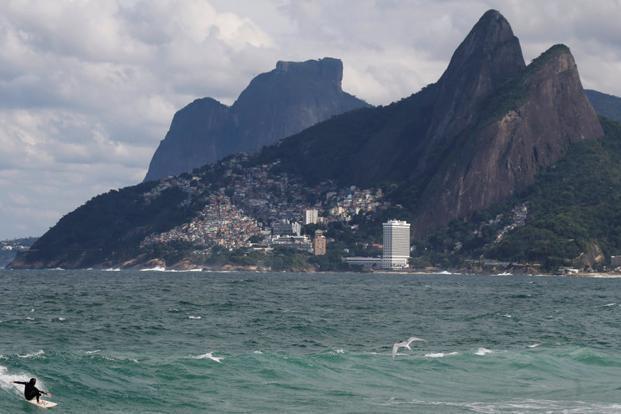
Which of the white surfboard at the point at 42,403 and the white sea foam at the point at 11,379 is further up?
the white sea foam at the point at 11,379

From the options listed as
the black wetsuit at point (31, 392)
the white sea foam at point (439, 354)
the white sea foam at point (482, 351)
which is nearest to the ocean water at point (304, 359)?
the white sea foam at point (439, 354)

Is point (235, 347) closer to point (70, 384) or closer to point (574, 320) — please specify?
point (70, 384)

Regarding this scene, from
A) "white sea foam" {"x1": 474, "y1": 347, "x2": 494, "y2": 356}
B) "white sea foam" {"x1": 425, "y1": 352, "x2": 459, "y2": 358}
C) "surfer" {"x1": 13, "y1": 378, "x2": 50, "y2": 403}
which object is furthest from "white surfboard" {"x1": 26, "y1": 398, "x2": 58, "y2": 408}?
"white sea foam" {"x1": 474, "y1": 347, "x2": 494, "y2": 356}

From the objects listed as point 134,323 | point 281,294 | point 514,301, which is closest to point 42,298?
point 281,294

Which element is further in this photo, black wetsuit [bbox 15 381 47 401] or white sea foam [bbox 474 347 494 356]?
white sea foam [bbox 474 347 494 356]

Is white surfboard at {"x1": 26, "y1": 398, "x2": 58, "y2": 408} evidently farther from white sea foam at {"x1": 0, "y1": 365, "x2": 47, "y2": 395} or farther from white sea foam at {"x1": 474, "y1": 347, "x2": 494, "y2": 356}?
white sea foam at {"x1": 474, "y1": 347, "x2": 494, "y2": 356}

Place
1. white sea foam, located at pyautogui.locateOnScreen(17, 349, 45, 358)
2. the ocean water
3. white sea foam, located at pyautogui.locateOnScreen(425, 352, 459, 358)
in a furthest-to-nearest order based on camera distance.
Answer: white sea foam, located at pyautogui.locateOnScreen(425, 352, 459, 358) → white sea foam, located at pyautogui.locateOnScreen(17, 349, 45, 358) → the ocean water

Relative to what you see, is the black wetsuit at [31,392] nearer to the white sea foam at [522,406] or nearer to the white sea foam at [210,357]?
the white sea foam at [210,357]

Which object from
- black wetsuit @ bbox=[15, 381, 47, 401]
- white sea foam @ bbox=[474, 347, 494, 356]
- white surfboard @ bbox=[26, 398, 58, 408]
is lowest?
white surfboard @ bbox=[26, 398, 58, 408]
